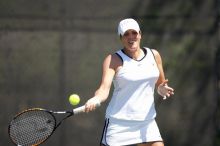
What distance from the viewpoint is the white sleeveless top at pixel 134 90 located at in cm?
461

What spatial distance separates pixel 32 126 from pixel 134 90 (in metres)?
0.90

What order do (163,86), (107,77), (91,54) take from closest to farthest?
(107,77) → (163,86) → (91,54)

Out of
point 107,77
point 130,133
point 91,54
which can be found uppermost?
point 91,54

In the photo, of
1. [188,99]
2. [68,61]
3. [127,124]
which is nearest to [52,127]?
[127,124]

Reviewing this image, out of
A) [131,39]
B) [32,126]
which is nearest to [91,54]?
[32,126]

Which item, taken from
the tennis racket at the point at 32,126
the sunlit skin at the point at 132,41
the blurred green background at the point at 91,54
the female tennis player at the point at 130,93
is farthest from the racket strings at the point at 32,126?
the blurred green background at the point at 91,54

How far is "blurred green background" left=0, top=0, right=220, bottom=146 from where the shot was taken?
6.57 m

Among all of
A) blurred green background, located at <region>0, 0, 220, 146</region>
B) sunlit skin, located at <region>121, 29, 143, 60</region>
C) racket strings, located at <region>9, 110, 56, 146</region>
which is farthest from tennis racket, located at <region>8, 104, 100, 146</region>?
blurred green background, located at <region>0, 0, 220, 146</region>

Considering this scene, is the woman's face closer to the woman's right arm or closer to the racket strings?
the woman's right arm

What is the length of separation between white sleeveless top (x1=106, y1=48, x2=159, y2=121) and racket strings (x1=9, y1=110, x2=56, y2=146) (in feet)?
1.75

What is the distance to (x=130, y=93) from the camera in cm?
463

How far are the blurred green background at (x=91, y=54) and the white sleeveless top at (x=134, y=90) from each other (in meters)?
1.96

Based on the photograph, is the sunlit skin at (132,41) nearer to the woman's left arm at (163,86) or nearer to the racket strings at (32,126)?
the woman's left arm at (163,86)

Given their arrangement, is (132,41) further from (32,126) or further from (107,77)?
(32,126)
